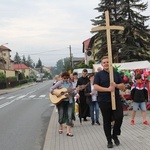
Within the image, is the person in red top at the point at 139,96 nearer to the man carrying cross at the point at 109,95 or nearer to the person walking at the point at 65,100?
the person walking at the point at 65,100

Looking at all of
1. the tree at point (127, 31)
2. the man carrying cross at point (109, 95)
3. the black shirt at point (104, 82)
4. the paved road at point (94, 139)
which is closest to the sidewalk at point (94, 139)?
the paved road at point (94, 139)

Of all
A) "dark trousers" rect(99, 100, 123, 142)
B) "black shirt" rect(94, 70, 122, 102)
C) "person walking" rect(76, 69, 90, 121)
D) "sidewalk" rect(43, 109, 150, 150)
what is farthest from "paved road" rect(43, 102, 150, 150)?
"black shirt" rect(94, 70, 122, 102)

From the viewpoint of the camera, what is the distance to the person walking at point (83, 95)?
1059 centimetres

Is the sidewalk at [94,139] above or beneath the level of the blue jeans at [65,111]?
beneath

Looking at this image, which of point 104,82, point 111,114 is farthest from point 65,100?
point 104,82

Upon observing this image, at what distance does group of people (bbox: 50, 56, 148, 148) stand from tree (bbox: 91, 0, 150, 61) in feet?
55.4

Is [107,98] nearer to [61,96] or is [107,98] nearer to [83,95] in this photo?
[61,96]

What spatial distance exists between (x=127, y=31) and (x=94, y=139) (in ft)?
70.5

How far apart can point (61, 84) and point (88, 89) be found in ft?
5.08

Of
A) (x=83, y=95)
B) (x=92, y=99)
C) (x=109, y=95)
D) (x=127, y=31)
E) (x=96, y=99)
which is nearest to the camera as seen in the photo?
(x=109, y=95)

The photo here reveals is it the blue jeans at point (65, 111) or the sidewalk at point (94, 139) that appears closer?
the sidewalk at point (94, 139)

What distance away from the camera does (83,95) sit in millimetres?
10969

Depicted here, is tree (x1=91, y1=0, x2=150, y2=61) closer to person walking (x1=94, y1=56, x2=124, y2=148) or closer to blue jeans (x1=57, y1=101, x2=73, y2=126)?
blue jeans (x1=57, y1=101, x2=73, y2=126)

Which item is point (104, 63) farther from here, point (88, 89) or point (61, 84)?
point (88, 89)
